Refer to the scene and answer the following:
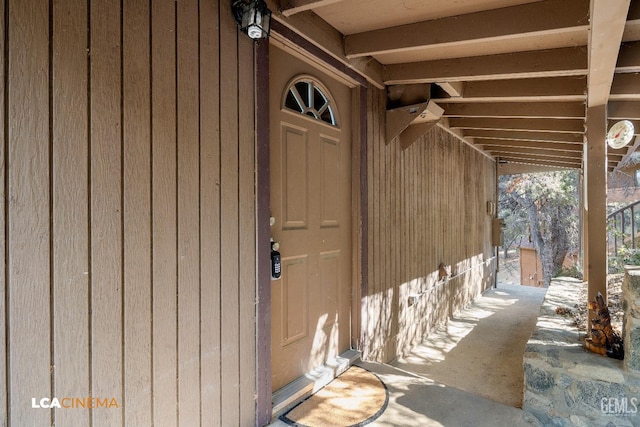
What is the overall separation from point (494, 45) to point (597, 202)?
129cm

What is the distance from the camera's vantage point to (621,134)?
281cm

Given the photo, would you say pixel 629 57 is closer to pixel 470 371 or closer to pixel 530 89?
pixel 530 89

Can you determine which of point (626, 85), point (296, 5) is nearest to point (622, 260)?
point (626, 85)

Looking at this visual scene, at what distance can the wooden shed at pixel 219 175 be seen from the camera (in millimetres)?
1154

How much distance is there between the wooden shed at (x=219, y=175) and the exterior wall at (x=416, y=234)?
0.15 feet

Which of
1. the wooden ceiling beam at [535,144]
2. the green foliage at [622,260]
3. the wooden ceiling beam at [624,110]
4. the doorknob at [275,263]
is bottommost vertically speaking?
the green foliage at [622,260]

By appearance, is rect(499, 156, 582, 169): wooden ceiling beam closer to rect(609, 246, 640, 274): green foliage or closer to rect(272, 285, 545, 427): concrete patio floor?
rect(609, 246, 640, 274): green foliage

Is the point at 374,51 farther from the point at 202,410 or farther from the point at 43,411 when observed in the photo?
the point at 43,411

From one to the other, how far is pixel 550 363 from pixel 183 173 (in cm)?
246

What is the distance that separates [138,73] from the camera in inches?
54.7

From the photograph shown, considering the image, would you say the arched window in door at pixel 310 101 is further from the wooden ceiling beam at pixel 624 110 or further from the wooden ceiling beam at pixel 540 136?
the wooden ceiling beam at pixel 540 136

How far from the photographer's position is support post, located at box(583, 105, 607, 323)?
244 cm

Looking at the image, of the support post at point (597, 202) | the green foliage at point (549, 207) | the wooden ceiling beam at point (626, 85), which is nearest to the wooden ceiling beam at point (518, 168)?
the green foliage at point (549, 207)

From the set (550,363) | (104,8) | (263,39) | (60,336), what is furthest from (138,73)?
(550,363)
